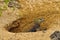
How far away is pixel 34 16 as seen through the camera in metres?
5.70

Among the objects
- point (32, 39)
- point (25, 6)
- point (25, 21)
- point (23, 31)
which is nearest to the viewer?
point (32, 39)

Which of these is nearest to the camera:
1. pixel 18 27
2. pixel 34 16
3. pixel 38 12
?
pixel 18 27

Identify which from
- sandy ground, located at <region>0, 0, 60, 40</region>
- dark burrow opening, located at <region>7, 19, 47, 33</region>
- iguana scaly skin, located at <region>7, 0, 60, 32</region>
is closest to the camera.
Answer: sandy ground, located at <region>0, 0, 60, 40</region>

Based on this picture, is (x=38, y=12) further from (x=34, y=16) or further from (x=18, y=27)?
(x=18, y=27)

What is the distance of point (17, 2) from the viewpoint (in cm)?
618

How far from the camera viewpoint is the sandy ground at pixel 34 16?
189 inches

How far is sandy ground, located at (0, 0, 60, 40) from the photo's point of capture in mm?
4793

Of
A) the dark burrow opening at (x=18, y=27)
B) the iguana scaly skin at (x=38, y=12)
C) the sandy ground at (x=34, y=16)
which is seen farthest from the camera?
the iguana scaly skin at (x=38, y=12)

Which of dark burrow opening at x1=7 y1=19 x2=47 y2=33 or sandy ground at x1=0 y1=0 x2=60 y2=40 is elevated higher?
sandy ground at x1=0 y1=0 x2=60 y2=40

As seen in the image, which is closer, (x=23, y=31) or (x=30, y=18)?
(x=23, y=31)

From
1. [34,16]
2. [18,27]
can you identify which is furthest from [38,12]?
[18,27]

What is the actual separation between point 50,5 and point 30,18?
683 mm

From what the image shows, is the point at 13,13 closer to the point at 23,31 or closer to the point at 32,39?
the point at 23,31

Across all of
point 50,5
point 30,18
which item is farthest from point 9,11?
point 50,5
